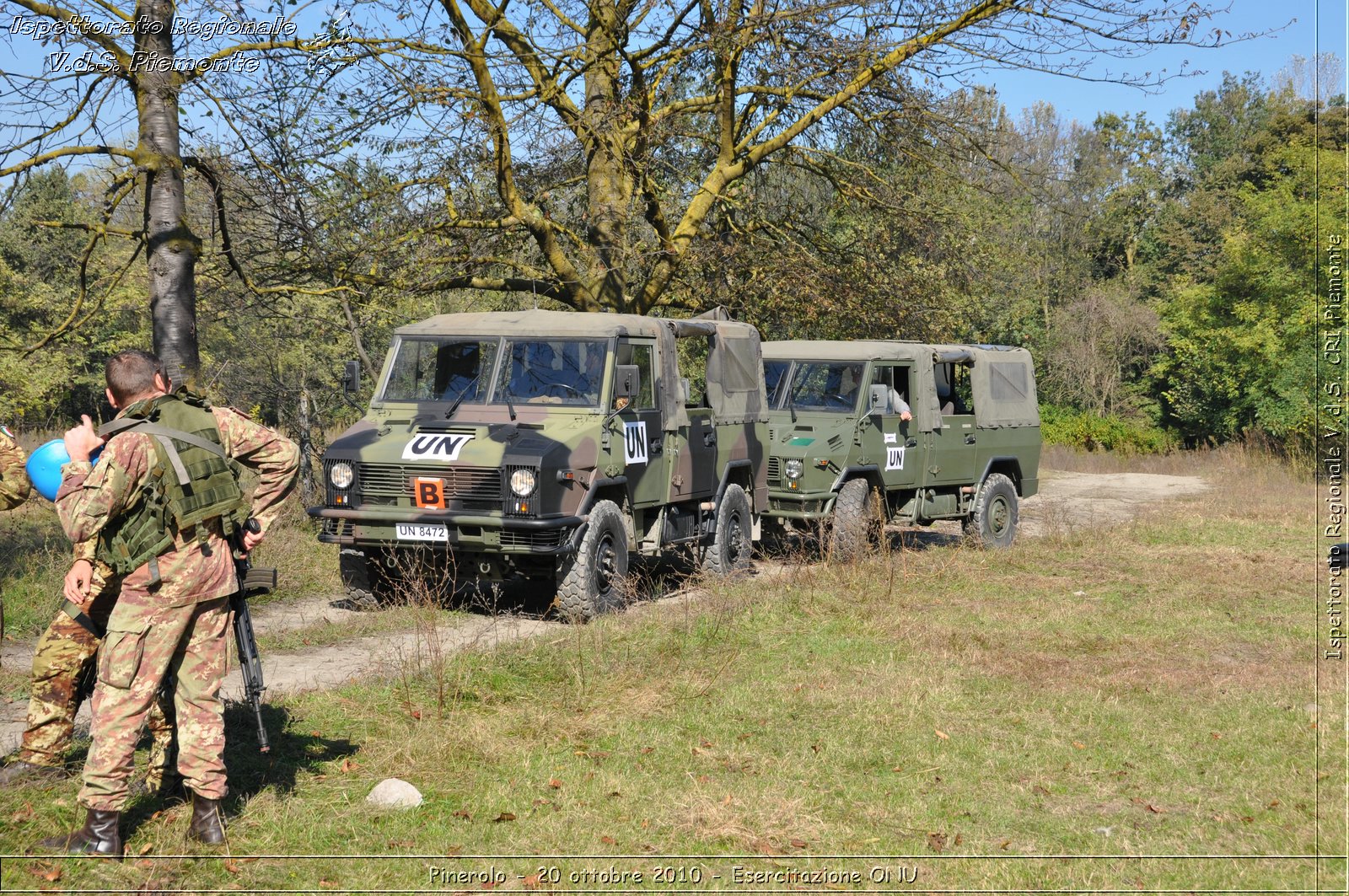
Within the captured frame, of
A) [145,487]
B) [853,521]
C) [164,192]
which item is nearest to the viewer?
[145,487]

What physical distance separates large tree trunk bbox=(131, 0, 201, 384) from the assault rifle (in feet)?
15.0

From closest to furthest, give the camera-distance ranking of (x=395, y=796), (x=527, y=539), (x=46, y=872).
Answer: (x=46, y=872), (x=395, y=796), (x=527, y=539)

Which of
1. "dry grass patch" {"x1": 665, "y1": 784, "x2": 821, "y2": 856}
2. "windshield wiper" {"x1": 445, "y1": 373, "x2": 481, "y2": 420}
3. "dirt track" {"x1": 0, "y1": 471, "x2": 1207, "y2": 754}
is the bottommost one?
"dry grass patch" {"x1": 665, "y1": 784, "x2": 821, "y2": 856}

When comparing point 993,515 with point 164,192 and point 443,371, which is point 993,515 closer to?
point 443,371

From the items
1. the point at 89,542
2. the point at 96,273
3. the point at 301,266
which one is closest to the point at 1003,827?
the point at 89,542

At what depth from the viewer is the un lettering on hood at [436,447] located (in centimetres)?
916

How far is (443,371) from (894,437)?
16.1 feet

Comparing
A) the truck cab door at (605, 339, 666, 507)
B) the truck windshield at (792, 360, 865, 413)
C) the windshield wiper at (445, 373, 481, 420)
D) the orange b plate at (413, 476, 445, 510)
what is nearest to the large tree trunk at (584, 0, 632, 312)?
the truck windshield at (792, 360, 865, 413)

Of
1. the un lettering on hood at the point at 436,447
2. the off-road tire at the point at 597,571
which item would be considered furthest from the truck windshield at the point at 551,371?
the off-road tire at the point at 597,571

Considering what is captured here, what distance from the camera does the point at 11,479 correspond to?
16.1 feet

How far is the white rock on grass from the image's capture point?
519cm

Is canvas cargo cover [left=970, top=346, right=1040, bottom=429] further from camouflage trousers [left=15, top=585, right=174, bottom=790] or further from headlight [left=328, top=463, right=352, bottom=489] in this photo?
camouflage trousers [left=15, top=585, right=174, bottom=790]

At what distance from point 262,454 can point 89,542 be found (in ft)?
2.37

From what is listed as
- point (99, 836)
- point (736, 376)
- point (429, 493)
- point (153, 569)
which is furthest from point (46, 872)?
point (736, 376)
